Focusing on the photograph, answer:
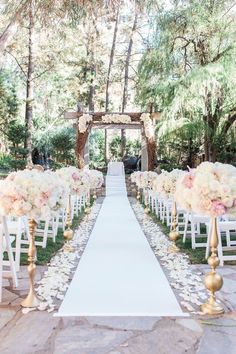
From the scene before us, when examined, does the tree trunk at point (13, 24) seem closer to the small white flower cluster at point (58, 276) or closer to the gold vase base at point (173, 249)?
the small white flower cluster at point (58, 276)

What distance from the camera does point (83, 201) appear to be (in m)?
11.6

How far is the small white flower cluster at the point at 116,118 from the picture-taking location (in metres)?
14.8

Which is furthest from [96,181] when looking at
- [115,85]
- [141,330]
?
[115,85]

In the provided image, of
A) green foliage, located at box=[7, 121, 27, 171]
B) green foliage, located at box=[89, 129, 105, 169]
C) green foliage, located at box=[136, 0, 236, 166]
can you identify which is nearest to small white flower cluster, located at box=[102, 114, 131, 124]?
green foliage, located at box=[136, 0, 236, 166]

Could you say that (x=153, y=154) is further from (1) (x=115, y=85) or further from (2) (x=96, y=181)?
(1) (x=115, y=85)

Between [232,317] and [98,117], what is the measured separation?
12459mm

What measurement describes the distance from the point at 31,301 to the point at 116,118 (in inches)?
472

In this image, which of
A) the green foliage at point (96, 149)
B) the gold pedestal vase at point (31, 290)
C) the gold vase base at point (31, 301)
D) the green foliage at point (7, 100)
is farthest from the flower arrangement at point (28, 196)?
the green foliage at point (96, 149)

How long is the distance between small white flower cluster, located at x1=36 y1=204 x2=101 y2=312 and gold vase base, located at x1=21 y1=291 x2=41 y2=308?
45 millimetres

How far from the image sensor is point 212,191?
3062 millimetres

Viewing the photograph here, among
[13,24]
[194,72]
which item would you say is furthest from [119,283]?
[194,72]

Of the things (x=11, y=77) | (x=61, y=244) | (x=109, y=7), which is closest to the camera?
(x=61, y=244)

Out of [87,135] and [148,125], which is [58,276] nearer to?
[148,125]

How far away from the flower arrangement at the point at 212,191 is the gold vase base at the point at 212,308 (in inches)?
27.9
